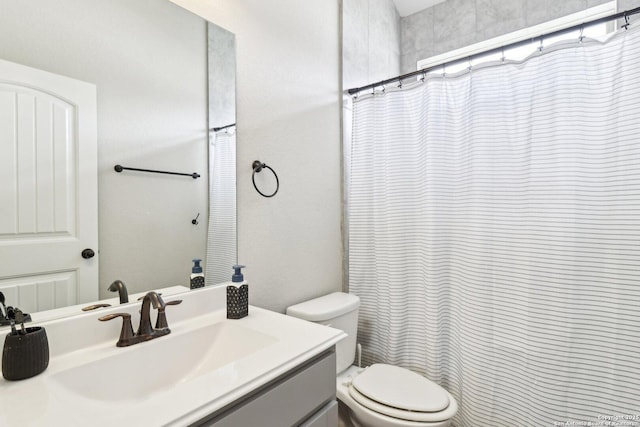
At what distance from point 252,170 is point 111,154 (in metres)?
0.55

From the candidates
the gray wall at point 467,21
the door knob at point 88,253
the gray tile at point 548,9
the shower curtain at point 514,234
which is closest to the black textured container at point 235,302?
the door knob at point 88,253

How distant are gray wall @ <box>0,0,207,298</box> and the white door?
0.03 metres

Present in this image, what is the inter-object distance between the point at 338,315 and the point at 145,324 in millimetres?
888

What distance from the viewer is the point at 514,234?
142cm

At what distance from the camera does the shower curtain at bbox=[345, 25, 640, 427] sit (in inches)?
47.9

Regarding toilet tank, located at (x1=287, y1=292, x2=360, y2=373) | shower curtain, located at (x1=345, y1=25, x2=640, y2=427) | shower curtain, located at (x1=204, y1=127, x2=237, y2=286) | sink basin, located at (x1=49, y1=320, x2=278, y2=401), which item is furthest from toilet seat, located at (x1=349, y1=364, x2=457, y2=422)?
shower curtain, located at (x1=204, y1=127, x2=237, y2=286)

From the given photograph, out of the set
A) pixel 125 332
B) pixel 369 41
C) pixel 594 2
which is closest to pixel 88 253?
pixel 125 332

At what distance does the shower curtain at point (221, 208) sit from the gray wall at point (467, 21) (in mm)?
1843

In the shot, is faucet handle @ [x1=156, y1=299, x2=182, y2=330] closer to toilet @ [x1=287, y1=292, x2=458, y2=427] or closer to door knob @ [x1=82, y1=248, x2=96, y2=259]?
door knob @ [x1=82, y1=248, x2=96, y2=259]

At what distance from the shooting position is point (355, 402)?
4.48ft

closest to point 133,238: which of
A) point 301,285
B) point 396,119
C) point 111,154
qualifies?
point 111,154

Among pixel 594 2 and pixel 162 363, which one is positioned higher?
pixel 594 2

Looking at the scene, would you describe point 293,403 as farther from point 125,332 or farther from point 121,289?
point 121,289

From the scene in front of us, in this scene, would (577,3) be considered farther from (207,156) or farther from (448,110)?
(207,156)
